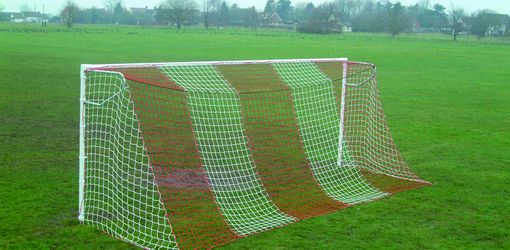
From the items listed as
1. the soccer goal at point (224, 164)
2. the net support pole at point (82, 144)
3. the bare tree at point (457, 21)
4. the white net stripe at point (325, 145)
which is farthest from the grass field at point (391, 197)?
the bare tree at point (457, 21)

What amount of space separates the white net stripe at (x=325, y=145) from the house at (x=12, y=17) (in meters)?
112

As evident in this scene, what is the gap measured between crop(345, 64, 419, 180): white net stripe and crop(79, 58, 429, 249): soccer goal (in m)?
0.02

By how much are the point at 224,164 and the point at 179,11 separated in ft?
259

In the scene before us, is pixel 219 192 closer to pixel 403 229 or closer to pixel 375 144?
pixel 403 229

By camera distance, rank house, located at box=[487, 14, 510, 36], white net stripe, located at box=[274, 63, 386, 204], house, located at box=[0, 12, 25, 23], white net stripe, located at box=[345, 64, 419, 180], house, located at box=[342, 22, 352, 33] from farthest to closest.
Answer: house, located at box=[0, 12, 25, 23], house, located at box=[342, 22, 352, 33], house, located at box=[487, 14, 510, 36], white net stripe, located at box=[345, 64, 419, 180], white net stripe, located at box=[274, 63, 386, 204]

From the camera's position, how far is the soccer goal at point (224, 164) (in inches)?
260

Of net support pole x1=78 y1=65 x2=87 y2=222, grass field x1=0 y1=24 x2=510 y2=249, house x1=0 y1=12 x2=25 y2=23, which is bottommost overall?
grass field x1=0 y1=24 x2=510 y2=249

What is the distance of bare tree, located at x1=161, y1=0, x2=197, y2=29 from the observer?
8612 cm

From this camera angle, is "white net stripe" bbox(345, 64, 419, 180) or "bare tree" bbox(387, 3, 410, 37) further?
"bare tree" bbox(387, 3, 410, 37)

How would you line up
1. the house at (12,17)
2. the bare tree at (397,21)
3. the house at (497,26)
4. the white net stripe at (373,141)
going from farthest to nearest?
the house at (12,17) → the bare tree at (397,21) → the house at (497,26) → the white net stripe at (373,141)


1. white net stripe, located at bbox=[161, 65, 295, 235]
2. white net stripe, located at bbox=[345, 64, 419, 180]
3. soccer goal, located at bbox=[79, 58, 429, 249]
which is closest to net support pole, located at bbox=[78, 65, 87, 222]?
soccer goal, located at bbox=[79, 58, 429, 249]

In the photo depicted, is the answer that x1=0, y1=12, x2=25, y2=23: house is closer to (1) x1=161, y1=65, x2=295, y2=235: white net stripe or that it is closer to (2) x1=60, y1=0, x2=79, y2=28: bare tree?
(2) x1=60, y1=0, x2=79, y2=28: bare tree

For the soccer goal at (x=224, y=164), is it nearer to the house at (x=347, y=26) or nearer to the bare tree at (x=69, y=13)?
the bare tree at (x=69, y=13)

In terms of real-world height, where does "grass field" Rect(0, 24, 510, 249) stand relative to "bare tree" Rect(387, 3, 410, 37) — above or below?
below
